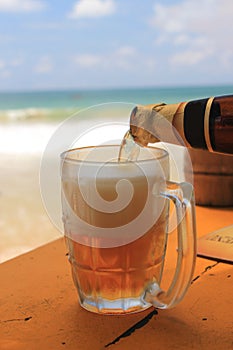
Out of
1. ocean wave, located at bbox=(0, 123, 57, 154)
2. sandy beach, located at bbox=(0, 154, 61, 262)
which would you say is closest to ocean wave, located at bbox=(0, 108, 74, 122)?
ocean wave, located at bbox=(0, 123, 57, 154)

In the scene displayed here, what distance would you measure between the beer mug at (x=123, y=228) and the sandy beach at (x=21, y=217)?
0.92 metres

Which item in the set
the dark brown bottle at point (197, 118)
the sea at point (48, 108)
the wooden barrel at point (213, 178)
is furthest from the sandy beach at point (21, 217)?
the dark brown bottle at point (197, 118)

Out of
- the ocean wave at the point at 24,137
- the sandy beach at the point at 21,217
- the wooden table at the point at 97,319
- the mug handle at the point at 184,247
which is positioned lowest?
the ocean wave at the point at 24,137

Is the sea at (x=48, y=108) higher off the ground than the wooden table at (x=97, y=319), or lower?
lower

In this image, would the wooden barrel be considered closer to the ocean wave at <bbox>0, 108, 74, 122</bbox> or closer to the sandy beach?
the sandy beach

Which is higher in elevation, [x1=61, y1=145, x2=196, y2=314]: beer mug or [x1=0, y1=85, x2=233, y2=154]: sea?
[x1=61, y1=145, x2=196, y2=314]: beer mug

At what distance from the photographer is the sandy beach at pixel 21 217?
2.05 metres

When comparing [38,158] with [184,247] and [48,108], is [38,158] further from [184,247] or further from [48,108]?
[48,108]

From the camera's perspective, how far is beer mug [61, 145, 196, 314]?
458 millimetres

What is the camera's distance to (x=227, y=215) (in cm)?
86

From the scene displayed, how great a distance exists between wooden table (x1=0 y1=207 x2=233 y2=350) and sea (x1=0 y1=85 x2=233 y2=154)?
18cm

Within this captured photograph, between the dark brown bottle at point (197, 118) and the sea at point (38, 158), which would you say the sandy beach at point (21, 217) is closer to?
the sea at point (38, 158)

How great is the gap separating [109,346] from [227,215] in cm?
46

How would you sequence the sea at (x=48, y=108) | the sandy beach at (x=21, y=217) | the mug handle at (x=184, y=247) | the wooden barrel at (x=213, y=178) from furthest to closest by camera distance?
the sea at (x=48, y=108) < the sandy beach at (x=21, y=217) < the wooden barrel at (x=213, y=178) < the mug handle at (x=184, y=247)
